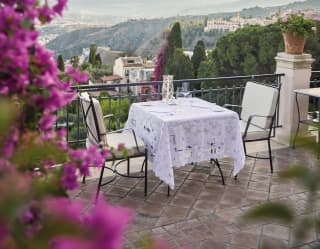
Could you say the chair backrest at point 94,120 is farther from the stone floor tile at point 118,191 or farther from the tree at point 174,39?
the tree at point 174,39

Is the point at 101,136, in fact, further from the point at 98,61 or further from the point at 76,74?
the point at 98,61

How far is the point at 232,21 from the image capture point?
15.9 meters

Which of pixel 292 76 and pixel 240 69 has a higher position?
pixel 292 76

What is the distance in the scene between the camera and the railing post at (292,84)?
5.09m

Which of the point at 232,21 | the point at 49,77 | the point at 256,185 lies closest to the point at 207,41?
the point at 232,21

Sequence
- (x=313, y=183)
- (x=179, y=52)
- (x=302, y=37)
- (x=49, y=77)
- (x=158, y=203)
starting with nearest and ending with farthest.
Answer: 1. (x=313, y=183)
2. (x=49, y=77)
3. (x=158, y=203)
4. (x=302, y=37)
5. (x=179, y=52)

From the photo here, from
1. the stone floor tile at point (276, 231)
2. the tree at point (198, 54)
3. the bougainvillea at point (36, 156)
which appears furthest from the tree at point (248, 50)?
the bougainvillea at point (36, 156)

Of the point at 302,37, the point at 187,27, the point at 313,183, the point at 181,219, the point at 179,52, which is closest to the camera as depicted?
the point at 313,183

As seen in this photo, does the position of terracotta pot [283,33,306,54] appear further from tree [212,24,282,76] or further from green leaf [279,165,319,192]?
tree [212,24,282,76]

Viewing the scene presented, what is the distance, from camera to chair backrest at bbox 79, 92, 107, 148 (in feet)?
11.5

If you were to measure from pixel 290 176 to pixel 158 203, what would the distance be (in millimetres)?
2979

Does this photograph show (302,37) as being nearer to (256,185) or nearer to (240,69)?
(256,185)

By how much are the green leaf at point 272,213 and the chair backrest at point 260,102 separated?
371 cm

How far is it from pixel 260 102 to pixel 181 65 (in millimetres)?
11260
